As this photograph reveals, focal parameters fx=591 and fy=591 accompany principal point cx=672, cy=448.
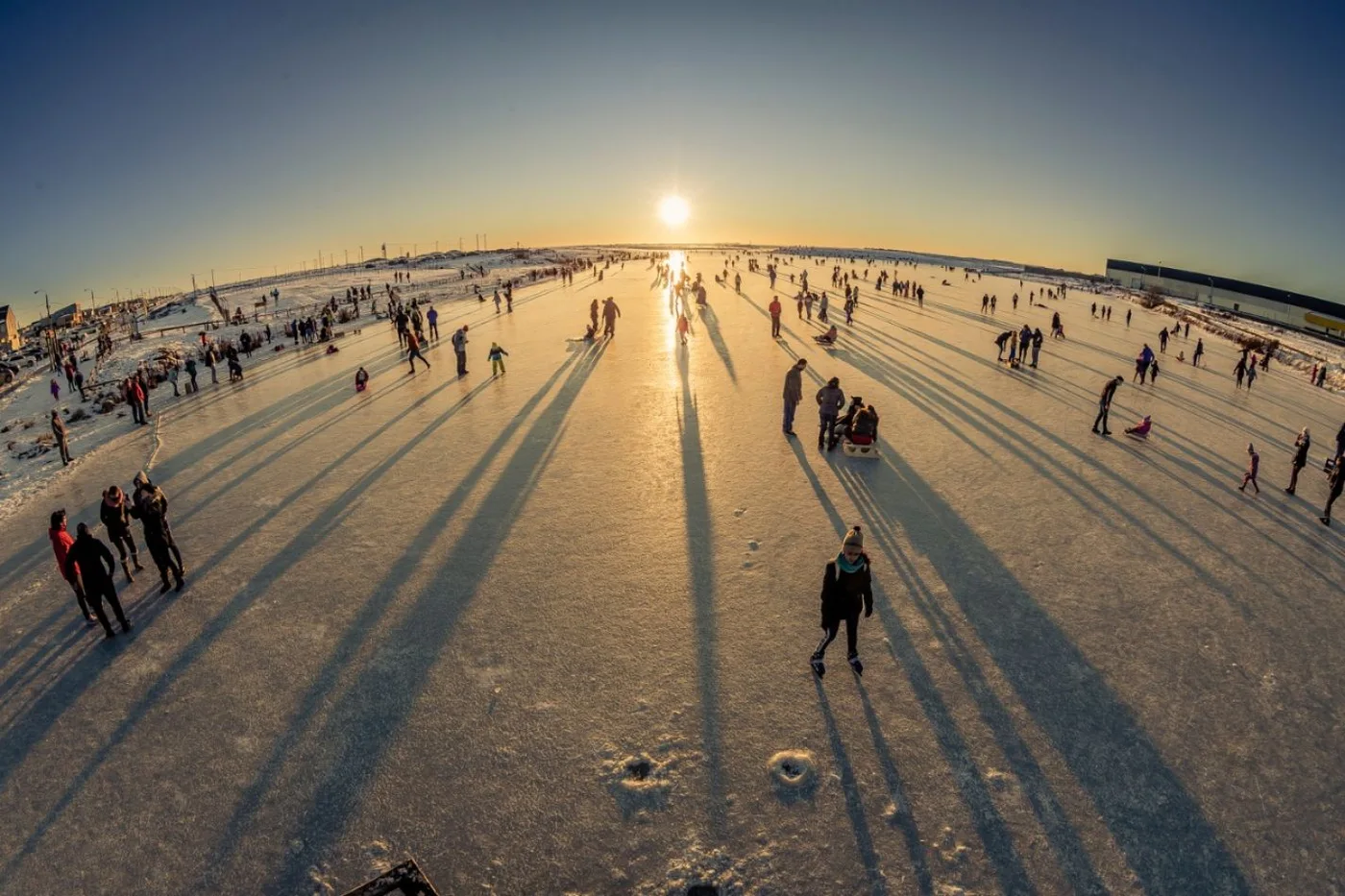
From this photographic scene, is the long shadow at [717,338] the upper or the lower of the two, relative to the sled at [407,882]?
upper

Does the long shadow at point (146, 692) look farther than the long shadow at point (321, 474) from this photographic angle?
No

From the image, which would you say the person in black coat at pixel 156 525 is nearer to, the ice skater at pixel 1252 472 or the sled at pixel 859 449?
the sled at pixel 859 449

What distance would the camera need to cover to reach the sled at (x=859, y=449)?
40.1ft

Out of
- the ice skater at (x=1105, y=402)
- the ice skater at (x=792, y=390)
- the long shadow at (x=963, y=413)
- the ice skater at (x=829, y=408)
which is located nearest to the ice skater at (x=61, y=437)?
the ice skater at (x=792, y=390)

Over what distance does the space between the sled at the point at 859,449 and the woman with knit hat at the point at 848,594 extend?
6601 millimetres

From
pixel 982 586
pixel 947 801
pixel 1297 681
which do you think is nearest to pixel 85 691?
pixel 947 801

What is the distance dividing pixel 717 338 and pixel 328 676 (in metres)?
22.1

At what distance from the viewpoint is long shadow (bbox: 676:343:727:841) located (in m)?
4.90

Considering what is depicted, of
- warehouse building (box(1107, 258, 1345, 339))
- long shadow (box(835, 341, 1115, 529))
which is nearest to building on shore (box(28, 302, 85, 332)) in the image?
long shadow (box(835, 341, 1115, 529))

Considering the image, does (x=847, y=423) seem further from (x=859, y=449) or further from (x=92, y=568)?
(x=92, y=568)

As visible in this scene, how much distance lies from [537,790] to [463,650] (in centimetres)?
213

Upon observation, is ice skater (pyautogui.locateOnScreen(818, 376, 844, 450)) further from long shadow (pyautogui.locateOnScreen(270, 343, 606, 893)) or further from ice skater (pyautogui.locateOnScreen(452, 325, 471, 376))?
ice skater (pyautogui.locateOnScreen(452, 325, 471, 376))

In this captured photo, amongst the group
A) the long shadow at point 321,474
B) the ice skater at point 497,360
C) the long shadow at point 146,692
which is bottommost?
the long shadow at point 146,692

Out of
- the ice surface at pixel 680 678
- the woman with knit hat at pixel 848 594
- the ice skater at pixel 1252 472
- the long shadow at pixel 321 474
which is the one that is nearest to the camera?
the ice surface at pixel 680 678
